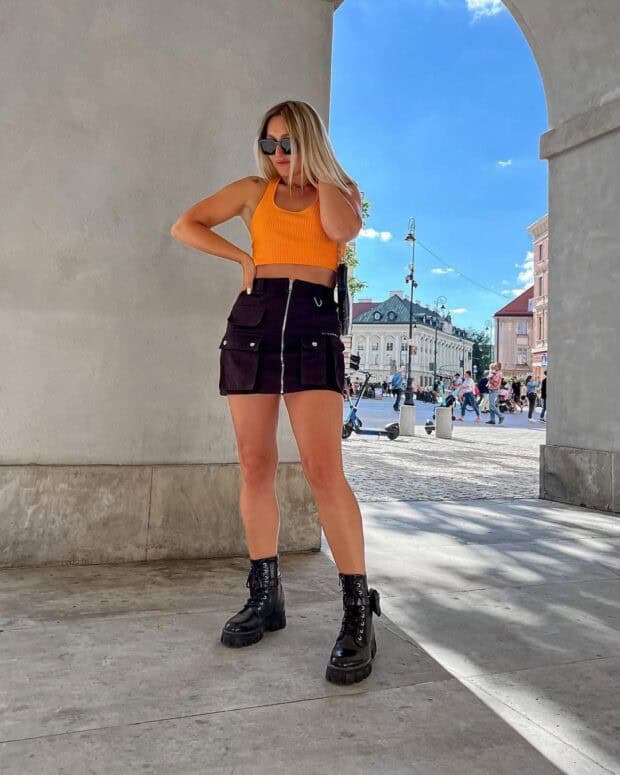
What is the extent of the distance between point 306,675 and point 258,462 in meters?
0.69

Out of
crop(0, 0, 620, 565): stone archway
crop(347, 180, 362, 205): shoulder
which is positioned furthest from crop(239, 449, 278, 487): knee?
crop(0, 0, 620, 565): stone archway

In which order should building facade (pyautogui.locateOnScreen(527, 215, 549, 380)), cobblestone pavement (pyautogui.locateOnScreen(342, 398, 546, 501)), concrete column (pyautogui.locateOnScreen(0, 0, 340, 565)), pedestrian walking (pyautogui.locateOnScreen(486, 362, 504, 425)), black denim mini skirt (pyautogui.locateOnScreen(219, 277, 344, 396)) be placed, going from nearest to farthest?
black denim mini skirt (pyautogui.locateOnScreen(219, 277, 344, 396)) → concrete column (pyautogui.locateOnScreen(0, 0, 340, 565)) → cobblestone pavement (pyautogui.locateOnScreen(342, 398, 546, 501)) → pedestrian walking (pyautogui.locateOnScreen(486, 362, 504, 425)) → building facade (pyautogui.locateOnScreen(527, 215, 549, 380))

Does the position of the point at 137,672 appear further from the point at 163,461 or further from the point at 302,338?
the point at 163,461

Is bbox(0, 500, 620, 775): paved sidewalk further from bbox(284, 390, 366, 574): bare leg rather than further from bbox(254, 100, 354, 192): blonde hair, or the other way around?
bbox(254, 100, 354, 192): blonde hair

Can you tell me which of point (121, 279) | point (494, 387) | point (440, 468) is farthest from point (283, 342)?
point (494, 387)

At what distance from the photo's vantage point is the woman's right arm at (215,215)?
2355 millimetres

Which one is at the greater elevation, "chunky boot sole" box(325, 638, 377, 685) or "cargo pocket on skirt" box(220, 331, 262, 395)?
"cargo pocket on skirt" box(220, 331, 262, 395)

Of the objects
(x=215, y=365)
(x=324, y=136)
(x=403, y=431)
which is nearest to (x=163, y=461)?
(x=215, y=365)

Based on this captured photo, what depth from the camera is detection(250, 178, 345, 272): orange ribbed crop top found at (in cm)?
223

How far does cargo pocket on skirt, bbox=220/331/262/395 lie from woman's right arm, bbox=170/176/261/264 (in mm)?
316

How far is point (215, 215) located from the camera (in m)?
2.40

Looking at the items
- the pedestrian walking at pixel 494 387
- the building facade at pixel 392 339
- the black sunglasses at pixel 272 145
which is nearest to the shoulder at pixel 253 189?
the black sunglasses at pixel 272 145

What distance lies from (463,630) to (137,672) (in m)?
1.11

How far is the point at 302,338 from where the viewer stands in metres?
2.16
